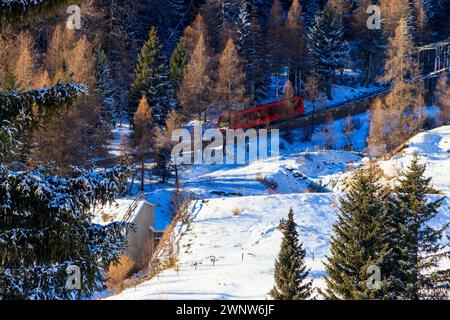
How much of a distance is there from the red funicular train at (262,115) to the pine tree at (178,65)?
6.08m

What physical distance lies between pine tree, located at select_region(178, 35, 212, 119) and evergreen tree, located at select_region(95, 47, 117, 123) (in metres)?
6.61

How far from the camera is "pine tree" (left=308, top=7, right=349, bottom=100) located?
4984cm

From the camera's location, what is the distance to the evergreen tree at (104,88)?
129 ft

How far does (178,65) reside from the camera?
148 ft

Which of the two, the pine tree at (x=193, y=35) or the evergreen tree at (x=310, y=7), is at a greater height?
the evergreen tree at (x=310, y=7)

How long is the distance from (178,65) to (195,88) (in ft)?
25.3

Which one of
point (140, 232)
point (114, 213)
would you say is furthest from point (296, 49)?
point (140, 232)

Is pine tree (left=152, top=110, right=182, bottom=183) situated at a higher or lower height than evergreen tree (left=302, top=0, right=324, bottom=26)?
Answer: lower

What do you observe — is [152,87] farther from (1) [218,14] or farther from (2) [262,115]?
(1) [218,14]

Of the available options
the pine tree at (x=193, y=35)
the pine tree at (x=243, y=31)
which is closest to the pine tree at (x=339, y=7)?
the pine tree at (x=243, y=31)

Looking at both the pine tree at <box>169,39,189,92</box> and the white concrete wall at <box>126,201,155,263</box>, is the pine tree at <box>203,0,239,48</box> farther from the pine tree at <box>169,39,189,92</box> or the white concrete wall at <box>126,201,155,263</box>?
the white concrete wall at <box>126,201,155,263</box>

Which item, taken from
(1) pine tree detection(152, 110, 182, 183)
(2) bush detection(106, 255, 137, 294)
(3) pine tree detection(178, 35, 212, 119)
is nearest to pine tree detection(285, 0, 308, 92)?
(3) pine tree detection(178, 35, 212, 119)

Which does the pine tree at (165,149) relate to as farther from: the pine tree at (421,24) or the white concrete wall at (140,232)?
the pine tree at (421,24)

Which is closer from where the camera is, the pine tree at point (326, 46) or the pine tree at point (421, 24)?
the pine tree at point (326, 46)
